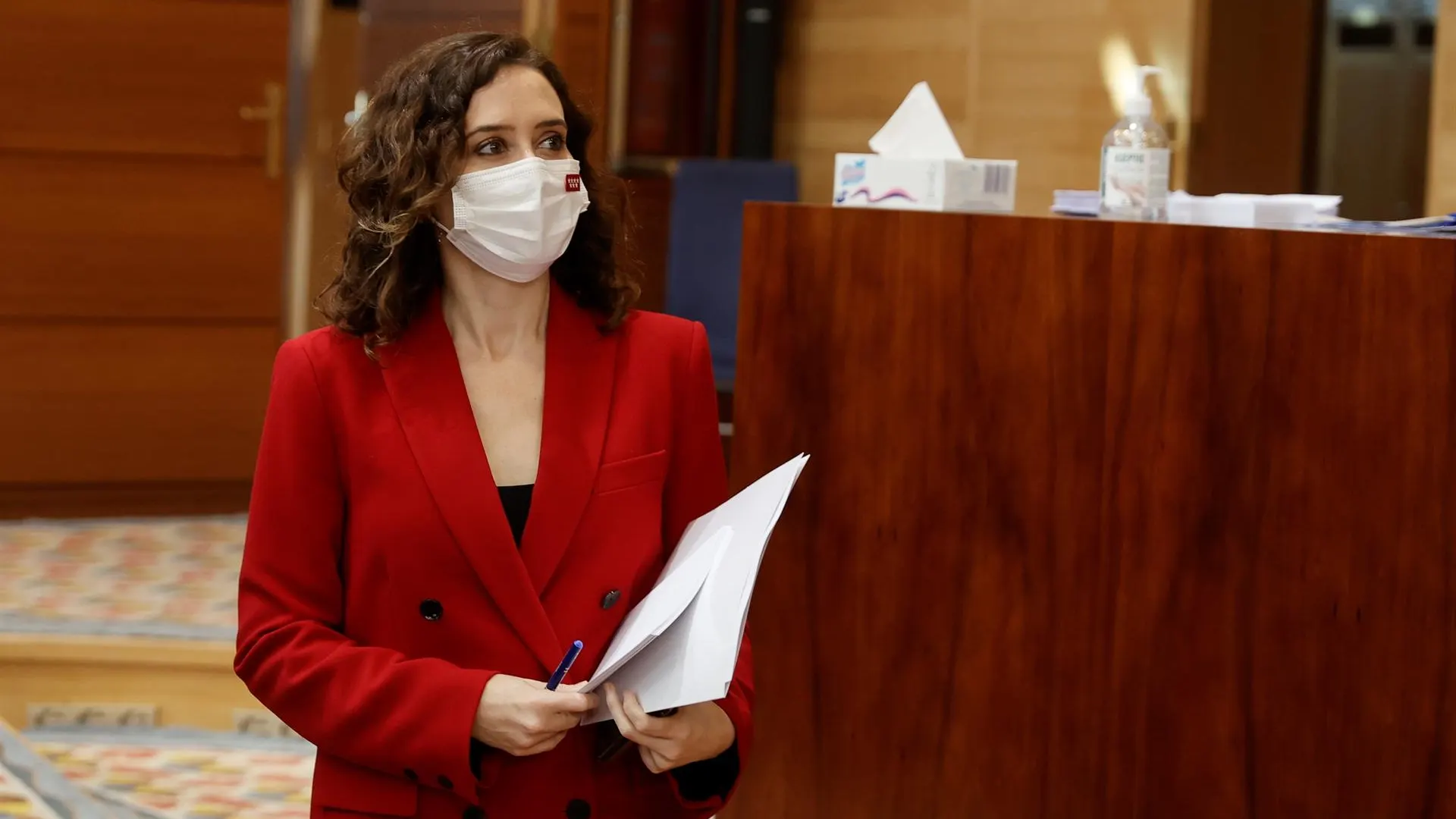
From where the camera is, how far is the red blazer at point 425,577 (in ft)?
4.30

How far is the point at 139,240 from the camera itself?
496 cm

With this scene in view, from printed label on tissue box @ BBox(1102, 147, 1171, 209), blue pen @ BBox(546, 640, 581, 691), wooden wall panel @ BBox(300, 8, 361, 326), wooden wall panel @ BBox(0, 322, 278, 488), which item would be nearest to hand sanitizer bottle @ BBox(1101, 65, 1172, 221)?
printed label on tissue box @ BBox(1102, 147, 1171, 209)

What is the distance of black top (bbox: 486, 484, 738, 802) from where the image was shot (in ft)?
4.50

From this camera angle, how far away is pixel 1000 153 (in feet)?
15.9

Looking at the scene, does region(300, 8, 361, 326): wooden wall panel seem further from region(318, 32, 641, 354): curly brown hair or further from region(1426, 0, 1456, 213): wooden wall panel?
region(318, 32, 641, 354): curly brown hair

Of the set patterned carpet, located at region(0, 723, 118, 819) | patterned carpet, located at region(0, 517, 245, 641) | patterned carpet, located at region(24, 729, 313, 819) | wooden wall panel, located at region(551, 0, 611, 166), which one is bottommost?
patterned carpet, located at region(24, 729, 313, 819)

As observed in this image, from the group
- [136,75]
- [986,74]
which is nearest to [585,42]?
[986,74]

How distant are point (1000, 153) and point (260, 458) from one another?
12.5 ft

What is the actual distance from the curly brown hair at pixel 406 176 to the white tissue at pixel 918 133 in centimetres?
82

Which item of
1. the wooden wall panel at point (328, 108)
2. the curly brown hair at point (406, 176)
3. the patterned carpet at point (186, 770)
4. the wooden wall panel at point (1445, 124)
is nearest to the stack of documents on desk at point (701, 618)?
the curly brown hair at point (406, 176)

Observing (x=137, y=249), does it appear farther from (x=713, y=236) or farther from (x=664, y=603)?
(x=664, y=603)

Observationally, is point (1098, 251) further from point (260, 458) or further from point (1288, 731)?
point (260, 458)

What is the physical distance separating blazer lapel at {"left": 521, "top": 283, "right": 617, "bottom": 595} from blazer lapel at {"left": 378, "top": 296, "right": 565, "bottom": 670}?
0.09 feet

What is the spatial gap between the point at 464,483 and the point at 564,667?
0.19 meters
